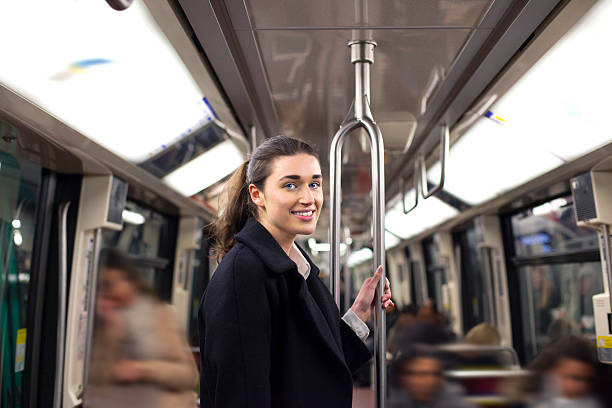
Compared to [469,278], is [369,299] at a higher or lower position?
lower

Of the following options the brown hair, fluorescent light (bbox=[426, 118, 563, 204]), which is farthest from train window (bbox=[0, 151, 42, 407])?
fluorescent light (bbox=[426, 118, 563, 204])

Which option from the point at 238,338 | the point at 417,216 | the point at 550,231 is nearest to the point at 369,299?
the point at 238,338

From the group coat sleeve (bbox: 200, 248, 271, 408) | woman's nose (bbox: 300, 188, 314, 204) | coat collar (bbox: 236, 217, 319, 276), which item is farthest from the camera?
woman's nose (bbox: 300, 188, 314, 204)

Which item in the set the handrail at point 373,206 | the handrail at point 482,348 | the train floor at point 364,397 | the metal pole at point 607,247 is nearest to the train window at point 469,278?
the train floor at point 364,397

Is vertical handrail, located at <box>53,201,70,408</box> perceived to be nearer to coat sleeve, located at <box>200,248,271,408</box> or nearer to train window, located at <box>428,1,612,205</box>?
coat sleeve, located at <box>200,248,271,408</box>

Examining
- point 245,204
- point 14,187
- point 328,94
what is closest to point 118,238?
point 14,187

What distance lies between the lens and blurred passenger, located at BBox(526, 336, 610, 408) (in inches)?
114

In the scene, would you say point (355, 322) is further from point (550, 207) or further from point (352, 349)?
point (550, 207)

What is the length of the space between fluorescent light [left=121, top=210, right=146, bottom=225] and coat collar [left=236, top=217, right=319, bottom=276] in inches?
88.3

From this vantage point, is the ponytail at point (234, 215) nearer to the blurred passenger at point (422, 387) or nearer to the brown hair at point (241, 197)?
the brown hair at point (241, 197)

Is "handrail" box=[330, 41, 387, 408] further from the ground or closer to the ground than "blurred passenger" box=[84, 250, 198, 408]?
further from the ground

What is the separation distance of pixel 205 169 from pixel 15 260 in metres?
1.39

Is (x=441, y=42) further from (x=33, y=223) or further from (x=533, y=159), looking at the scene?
(x=33, y=223)

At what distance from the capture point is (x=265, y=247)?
1.36 m
